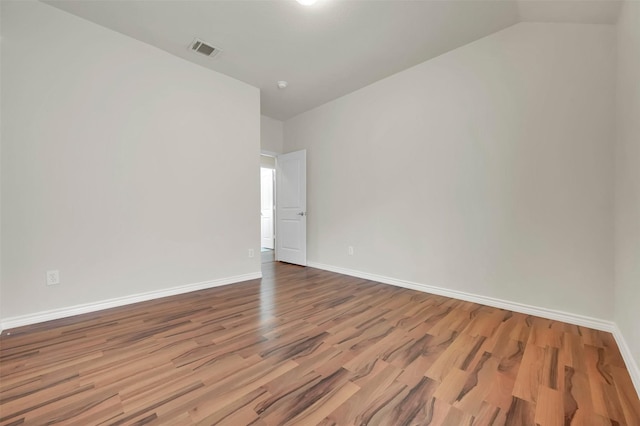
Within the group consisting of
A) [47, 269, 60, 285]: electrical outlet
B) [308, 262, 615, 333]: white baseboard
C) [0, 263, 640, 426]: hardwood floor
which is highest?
[47, 269, 60, 285]: electrical outlet

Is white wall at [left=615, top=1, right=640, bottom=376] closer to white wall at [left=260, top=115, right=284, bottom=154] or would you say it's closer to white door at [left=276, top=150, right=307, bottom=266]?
white door at [left=276, top=150, right=307, bottom=266]

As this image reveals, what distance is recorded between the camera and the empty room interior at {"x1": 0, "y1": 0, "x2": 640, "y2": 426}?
145 centimetres

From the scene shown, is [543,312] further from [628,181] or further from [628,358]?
[628,181]

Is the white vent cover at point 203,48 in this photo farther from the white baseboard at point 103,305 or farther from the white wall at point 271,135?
the white baseboard at point 103,305

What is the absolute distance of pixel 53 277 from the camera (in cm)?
230

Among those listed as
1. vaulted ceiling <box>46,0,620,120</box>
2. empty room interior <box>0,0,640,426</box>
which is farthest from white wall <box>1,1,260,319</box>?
vaulted ceiling <box>46,0,620,120</box>

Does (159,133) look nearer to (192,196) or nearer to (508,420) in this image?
(192,196)

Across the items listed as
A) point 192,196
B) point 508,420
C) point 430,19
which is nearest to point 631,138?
point 430,19

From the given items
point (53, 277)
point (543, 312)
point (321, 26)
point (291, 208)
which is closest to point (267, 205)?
point (291, 208)

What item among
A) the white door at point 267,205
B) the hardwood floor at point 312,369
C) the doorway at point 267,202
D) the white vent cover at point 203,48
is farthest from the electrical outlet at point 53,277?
the white door at point 267,205

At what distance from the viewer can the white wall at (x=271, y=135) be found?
4773 mm

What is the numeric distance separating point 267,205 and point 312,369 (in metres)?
6.26

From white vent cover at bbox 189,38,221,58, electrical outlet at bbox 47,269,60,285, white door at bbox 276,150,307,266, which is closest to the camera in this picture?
electrical outlet at bbox 47,269,60,285

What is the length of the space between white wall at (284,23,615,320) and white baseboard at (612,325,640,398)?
0.77 feet
